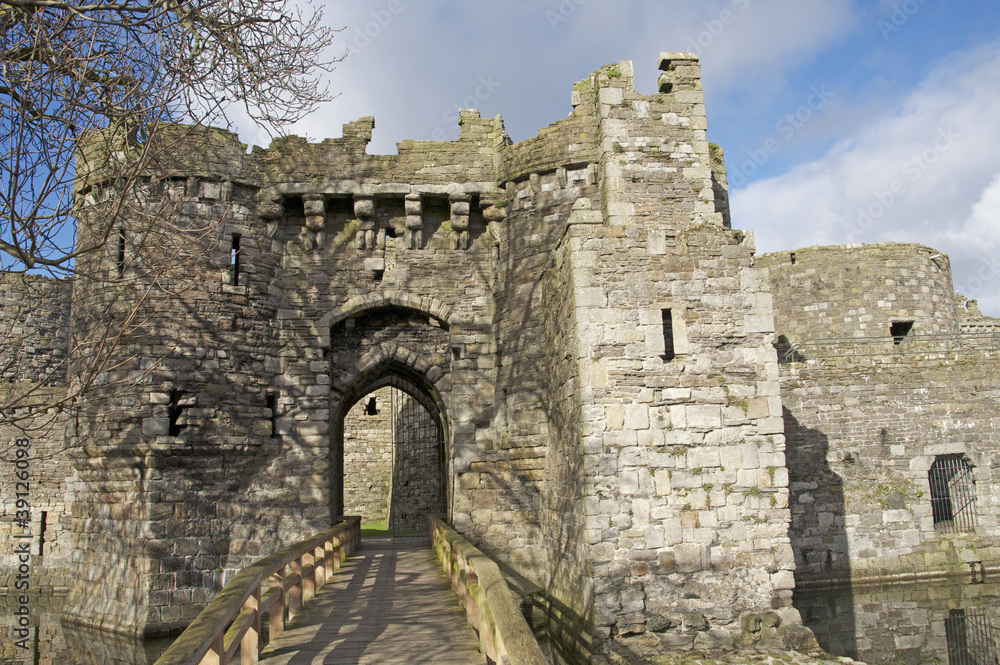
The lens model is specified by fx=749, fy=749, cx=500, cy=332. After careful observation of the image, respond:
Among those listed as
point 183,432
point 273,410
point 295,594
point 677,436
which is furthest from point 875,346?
point 295,594

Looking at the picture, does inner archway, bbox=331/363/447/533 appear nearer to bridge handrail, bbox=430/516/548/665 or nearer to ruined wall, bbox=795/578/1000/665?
bridge handrail, bbox=430/516/548/665

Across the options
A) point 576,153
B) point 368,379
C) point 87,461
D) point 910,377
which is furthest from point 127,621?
point 910,377

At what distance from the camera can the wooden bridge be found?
149 inches

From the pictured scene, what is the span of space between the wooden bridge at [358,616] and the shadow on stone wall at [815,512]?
22.7 feet

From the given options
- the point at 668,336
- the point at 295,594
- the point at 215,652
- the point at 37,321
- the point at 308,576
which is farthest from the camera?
the point at 37,321

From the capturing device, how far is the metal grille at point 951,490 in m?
13.7

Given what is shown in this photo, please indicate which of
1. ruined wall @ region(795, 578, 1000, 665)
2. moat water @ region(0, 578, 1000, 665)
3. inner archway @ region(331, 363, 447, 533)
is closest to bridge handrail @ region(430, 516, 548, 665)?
moat water @ region(0, 578, 1000, 665)

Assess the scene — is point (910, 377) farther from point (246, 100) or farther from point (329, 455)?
point (246, 100)

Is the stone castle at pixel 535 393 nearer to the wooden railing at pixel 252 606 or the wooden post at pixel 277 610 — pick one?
the wooden railing at pixel 252 606

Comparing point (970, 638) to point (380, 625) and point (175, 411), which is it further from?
point (175, 411)

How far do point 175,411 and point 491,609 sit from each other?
7567 millimetres

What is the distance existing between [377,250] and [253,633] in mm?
7593

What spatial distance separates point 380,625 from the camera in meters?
6.17

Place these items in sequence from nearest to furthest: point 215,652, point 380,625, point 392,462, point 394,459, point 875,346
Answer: point 215,652 < point 380,625 < point 875,346 < point 394,459 < point 392,462
